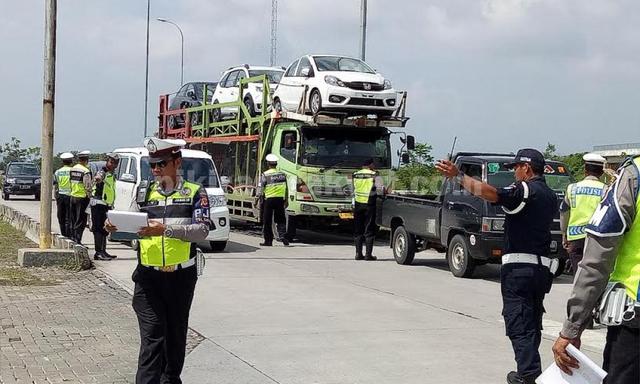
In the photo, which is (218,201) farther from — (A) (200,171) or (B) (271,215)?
(B) (271,215)

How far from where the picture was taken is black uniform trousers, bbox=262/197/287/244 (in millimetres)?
17312

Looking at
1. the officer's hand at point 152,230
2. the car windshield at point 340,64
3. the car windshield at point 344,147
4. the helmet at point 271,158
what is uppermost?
the car windshield at point 340,64

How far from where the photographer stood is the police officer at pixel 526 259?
5953mm

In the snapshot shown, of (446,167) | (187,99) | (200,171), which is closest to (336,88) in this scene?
(200,171)

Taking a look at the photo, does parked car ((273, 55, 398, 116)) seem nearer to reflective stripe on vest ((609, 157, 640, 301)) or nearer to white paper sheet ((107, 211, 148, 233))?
white paper sheet ((107, 211, 148, 233))

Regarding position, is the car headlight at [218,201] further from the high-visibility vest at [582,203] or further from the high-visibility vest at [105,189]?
the high-visibility vest at [582,203]

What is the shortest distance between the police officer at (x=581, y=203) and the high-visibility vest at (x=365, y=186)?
6147 mm

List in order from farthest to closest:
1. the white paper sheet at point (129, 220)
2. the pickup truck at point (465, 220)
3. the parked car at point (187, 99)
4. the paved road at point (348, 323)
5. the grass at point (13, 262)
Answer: the parked car at point (187, 99) < the pickup truck at point (465, 220) < the grass at point (13, 262) < the paved road at point (348, 323) < the white paper sheet at point (129, 220)

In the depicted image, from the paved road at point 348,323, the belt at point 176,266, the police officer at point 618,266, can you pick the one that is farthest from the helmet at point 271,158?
the police officer at point 618,266

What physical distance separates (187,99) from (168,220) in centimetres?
1956

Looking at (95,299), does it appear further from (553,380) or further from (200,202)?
(553,380)

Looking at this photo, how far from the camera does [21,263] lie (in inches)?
488

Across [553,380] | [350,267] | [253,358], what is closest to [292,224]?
[350,267]

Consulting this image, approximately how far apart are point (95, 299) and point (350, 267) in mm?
5199
